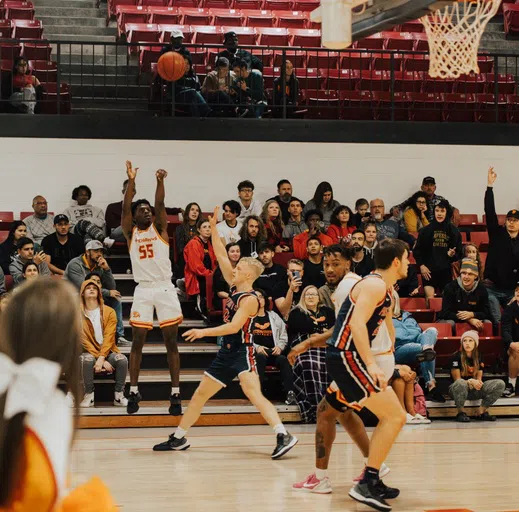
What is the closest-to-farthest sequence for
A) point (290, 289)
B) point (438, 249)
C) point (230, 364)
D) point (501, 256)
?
1. point (230, 364)
2. point (290, 289)
3. point (501, 256)
4. point (438, 249)

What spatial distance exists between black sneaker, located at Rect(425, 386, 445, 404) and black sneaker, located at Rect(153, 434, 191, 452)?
9.85 feet

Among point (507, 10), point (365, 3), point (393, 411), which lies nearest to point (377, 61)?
point (507, 10)

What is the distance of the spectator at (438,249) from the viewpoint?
37.6 feet

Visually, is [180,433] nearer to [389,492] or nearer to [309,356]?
[309,356]

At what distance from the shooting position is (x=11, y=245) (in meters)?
10.7

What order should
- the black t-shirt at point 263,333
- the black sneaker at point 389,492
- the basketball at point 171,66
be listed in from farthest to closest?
the basketball at point 171,66 < the black t-shirt at point 263,333 < the black sneaker at point 389,492

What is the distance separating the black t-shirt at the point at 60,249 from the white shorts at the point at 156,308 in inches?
87.9

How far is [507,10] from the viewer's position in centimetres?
1641

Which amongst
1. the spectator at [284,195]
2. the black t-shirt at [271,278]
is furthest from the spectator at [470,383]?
the spectator at [284,195]

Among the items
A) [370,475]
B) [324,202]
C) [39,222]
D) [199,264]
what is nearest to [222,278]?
[199,264]

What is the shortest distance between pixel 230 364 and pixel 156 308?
161 centimetres

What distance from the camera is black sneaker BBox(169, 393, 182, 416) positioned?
29.5 feet

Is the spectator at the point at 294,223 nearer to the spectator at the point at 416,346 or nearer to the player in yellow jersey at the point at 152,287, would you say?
the spectator at the point at 416,346

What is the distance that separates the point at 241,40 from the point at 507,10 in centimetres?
485
